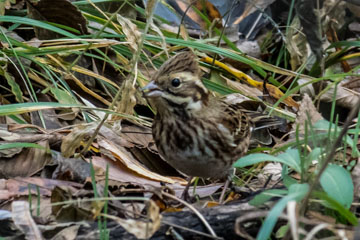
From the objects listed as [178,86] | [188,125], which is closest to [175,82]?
[178,86]

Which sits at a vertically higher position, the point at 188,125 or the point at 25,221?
the point at 188,125

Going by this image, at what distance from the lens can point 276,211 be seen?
7.73 ft

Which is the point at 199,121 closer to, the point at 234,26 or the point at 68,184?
the point at 68,184

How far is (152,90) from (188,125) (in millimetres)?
323

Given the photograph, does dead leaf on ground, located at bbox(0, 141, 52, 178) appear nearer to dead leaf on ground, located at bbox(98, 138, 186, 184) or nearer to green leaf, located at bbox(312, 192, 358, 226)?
dead leaf on ground, located at bbox(98, 138, 186, 184)

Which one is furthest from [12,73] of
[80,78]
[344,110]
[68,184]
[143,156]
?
[344,110]

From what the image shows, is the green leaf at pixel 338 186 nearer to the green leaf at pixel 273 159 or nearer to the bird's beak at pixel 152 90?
the green leaf at pixel 273 159

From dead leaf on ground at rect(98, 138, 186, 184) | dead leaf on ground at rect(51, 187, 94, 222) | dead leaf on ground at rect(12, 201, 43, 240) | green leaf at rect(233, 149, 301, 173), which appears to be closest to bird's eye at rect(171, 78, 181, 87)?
dead leaf on ground at rect(98, 138, 186, 184)

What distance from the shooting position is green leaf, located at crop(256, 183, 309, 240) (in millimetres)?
2328

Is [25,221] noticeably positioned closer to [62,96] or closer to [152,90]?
[152,90]

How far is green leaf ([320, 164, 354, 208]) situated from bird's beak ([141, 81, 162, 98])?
1174 millimetres

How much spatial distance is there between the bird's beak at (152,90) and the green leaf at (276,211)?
1.14m

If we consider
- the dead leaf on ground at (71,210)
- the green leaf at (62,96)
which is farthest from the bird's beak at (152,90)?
the green leaf at (62,96)

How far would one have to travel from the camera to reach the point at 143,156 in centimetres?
453
